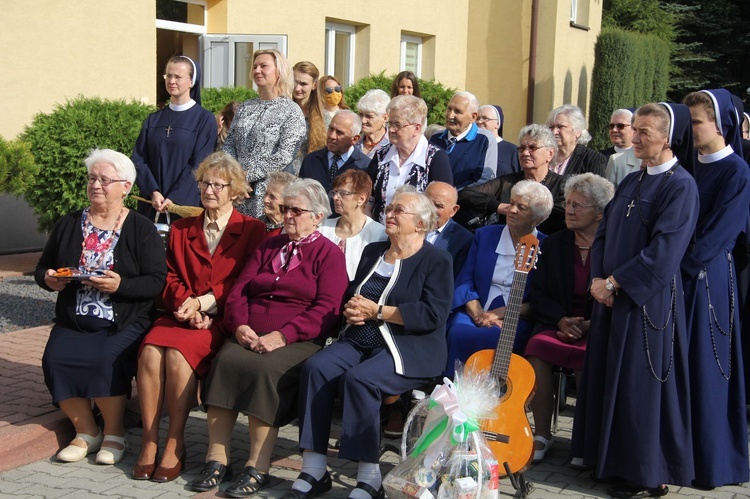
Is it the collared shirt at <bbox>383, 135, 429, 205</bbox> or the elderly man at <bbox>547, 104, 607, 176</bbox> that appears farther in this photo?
the elderly man at <bbox>547, 104, 607, 176</bbox>

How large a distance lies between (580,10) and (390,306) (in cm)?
1995

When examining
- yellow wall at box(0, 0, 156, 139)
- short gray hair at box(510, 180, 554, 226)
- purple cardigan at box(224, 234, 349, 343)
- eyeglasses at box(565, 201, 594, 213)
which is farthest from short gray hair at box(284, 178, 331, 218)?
yellow wall at box(0, 0, 156, 139)

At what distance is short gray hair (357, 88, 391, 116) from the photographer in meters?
7.23

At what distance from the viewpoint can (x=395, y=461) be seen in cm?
576

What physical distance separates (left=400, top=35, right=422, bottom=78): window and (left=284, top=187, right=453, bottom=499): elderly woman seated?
552 inches

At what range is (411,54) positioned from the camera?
1978 centimetres

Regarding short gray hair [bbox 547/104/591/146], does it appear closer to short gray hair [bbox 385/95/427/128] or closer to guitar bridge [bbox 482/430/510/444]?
short gray hair [bbox 385/95/427/128]

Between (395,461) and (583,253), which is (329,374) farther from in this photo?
(583,253)

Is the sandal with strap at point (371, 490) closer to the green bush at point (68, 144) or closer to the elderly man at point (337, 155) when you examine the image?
the elderly man at point (337, 155)

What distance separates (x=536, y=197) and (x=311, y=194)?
151 centimetres

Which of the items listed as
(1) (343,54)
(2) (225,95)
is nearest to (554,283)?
(2) (225,95)

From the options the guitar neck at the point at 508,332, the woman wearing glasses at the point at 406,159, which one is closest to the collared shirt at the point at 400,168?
the woman wearing glasses at the point at 406,159

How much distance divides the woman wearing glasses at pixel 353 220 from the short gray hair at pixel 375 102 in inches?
45.7

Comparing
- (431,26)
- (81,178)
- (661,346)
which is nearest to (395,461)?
(661,346)
